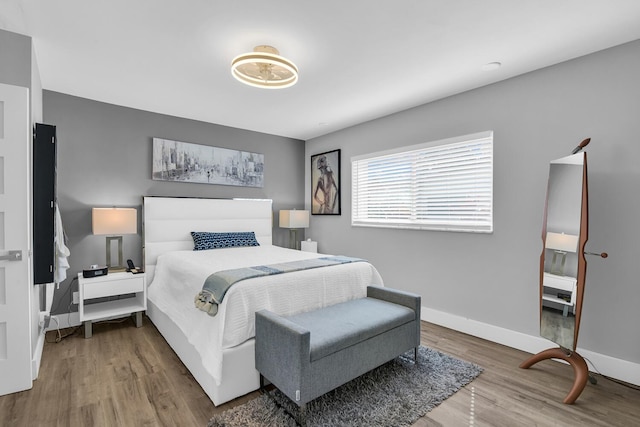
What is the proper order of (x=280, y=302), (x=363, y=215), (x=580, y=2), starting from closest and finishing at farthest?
(x=580, y=2), (x=280, y=302), (x=363, y=215)

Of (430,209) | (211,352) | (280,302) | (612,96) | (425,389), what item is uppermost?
(612,96)

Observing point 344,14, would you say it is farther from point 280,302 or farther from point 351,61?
point 280,302

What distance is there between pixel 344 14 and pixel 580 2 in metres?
1.46

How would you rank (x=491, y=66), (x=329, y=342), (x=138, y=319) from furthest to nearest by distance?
(x=138, y=319) < (x=491, y=66) < (x=329, y=342)

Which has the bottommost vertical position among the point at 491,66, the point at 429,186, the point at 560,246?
the point at 560,246

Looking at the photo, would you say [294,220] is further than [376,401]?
Yes

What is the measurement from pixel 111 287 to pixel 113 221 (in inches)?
27.5

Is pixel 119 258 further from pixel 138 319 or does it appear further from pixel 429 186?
pixel 429 186

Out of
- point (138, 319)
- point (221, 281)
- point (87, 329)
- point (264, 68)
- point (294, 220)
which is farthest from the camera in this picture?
point (294, 220)

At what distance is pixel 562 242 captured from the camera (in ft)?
7.80

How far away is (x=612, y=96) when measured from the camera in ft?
8.19

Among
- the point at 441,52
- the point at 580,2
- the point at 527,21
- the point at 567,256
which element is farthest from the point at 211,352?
the point at 580,2

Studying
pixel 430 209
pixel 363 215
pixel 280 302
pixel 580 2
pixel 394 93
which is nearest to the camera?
pixel 580 2

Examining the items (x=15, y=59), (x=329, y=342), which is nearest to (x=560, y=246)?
(x=329, y=342)
